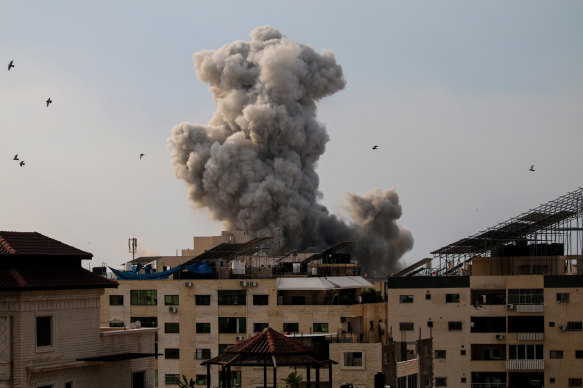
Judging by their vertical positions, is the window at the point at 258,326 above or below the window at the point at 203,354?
above

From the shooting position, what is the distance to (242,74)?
106500 mm

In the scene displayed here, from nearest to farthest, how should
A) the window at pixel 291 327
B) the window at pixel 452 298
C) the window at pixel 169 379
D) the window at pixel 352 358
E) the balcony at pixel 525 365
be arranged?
1. the window at pixel 352 358
2. the balcony at pixel 525 365
3. the window at pixel 452 298
4. the window at pixel 291 327
5. the window at pixel 169 379

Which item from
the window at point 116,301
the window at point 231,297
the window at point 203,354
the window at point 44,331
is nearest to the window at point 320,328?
the window at point 231,297

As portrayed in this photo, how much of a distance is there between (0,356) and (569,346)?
35590 mm

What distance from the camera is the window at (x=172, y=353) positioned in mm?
61094

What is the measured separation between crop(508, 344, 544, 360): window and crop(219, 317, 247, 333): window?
14208mm

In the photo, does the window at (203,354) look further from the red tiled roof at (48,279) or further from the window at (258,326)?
the red tiled roof at (48,279)

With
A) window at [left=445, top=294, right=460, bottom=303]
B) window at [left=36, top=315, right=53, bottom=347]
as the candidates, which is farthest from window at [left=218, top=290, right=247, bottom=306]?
window at [left=36, top=315, right=53, bottom=347]

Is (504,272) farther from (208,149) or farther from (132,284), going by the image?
(208,149)

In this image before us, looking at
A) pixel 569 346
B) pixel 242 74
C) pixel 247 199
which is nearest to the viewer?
pixel 569 346

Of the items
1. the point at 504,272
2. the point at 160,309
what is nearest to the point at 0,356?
the point at 160,309

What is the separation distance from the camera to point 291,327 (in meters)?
59.6

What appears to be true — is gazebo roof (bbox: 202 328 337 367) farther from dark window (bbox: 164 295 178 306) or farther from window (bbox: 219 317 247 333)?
dark window (bbox: 164 295 178 306)

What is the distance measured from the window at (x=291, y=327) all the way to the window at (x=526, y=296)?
36.9 feet
